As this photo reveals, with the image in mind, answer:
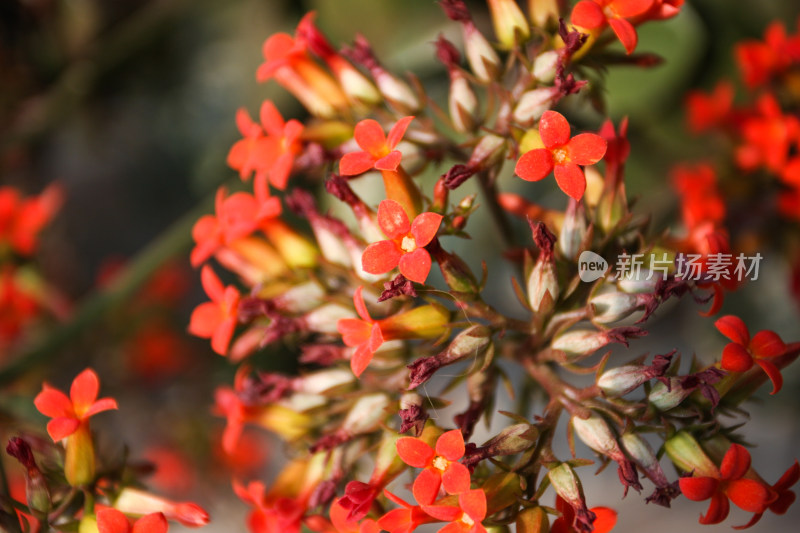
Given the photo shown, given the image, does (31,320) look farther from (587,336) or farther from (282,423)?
(587,336)

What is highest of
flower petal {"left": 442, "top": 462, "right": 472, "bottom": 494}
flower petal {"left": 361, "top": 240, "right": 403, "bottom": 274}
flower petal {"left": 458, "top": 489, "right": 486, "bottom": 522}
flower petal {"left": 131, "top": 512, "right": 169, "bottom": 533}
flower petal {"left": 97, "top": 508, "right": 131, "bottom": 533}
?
flower petal {"left": 361, "top": 240, "right": 403, "bottom": 274}

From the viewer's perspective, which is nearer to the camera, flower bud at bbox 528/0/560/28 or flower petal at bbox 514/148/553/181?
flower petal at bbox 514/148/553/181

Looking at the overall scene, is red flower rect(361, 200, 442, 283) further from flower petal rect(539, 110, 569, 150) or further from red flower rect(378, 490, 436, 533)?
red flower rect(378, 490, 436, 533)

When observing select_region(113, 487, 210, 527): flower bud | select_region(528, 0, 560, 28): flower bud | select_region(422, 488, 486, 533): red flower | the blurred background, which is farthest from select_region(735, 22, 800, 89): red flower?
select_region(113, 487, 210, 527): flower bud

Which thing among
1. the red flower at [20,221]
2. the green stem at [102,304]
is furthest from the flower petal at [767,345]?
the red flower at [20,221]

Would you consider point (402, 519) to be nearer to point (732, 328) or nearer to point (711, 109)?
point (732, 328)

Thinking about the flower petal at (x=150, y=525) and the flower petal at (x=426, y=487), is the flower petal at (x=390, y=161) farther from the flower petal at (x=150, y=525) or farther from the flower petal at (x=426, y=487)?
the flower petal at (x=150, y=525)

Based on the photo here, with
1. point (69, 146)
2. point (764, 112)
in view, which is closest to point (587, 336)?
point (764, 112)
